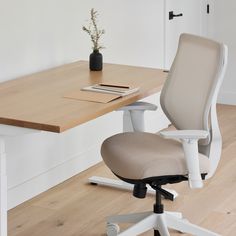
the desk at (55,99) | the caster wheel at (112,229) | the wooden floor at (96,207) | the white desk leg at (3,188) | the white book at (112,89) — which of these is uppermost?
the white book at (112,89)

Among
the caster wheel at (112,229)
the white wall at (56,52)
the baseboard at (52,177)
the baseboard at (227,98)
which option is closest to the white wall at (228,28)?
the baseboard at (227,98)

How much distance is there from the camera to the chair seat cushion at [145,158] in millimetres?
2801

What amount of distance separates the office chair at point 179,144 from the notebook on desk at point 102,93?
222 mm

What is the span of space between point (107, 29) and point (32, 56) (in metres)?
0.81

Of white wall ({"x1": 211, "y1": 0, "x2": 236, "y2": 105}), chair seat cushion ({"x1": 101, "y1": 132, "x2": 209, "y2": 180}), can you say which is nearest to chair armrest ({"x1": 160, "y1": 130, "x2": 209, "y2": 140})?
chair seat cushion ({"x1": 101, "y1": 132, "x2": 209, "y2": 180})

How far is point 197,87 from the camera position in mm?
2971

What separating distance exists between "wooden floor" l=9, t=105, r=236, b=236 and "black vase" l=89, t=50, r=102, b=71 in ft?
2.51

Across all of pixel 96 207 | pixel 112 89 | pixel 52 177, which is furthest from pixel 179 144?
pixel 52 177

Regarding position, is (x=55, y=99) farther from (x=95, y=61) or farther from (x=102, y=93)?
(x=95, y=61)

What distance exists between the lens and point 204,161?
Answer: 2.88m

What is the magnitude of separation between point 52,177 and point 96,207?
0.43 metres

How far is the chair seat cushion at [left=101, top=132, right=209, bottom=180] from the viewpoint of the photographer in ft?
9.19

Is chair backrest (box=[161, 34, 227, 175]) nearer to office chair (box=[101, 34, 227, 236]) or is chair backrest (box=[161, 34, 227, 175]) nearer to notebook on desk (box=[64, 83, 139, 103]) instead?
office chair (box=[101, 34, 227, 236])

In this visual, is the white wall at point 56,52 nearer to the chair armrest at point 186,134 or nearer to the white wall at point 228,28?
the chair armrest at point 186,134
